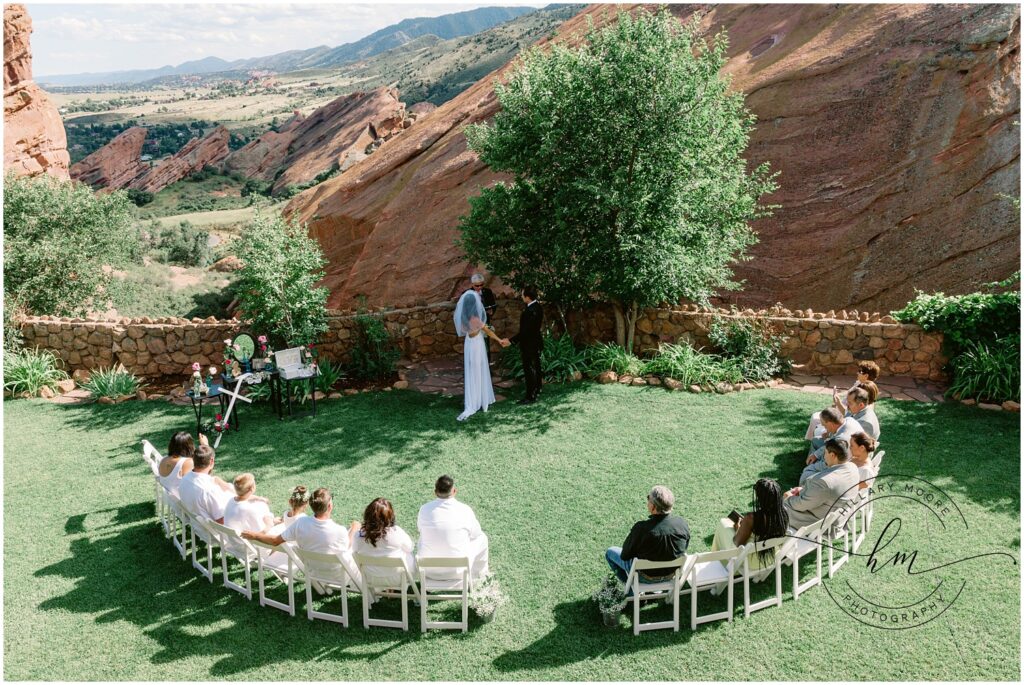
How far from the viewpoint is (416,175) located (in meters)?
16.8

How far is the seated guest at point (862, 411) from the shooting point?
8.60 metres

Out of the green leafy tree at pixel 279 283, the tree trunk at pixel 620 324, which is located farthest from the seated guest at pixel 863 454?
the green leafy tree at pixel 279 283

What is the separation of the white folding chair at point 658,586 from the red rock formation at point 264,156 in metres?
52.6

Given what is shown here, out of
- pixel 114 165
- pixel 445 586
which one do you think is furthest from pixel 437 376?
pixel 114 165

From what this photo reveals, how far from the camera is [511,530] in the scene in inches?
323

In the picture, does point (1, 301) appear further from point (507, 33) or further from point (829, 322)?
point (507, 33)

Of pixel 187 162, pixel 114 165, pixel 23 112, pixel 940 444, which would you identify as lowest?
pixel 940 444

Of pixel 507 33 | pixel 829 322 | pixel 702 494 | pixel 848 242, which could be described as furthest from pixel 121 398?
pixel 507 33

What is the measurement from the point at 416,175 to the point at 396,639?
12.2 metres

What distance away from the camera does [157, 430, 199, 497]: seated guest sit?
7957 millimetres

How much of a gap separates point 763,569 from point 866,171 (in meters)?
10.7

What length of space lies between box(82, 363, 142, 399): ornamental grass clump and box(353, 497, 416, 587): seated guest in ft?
25.5

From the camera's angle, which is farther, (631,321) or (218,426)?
(631,321)

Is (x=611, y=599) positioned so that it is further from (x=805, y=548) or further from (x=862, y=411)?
(x=862, y=411)
